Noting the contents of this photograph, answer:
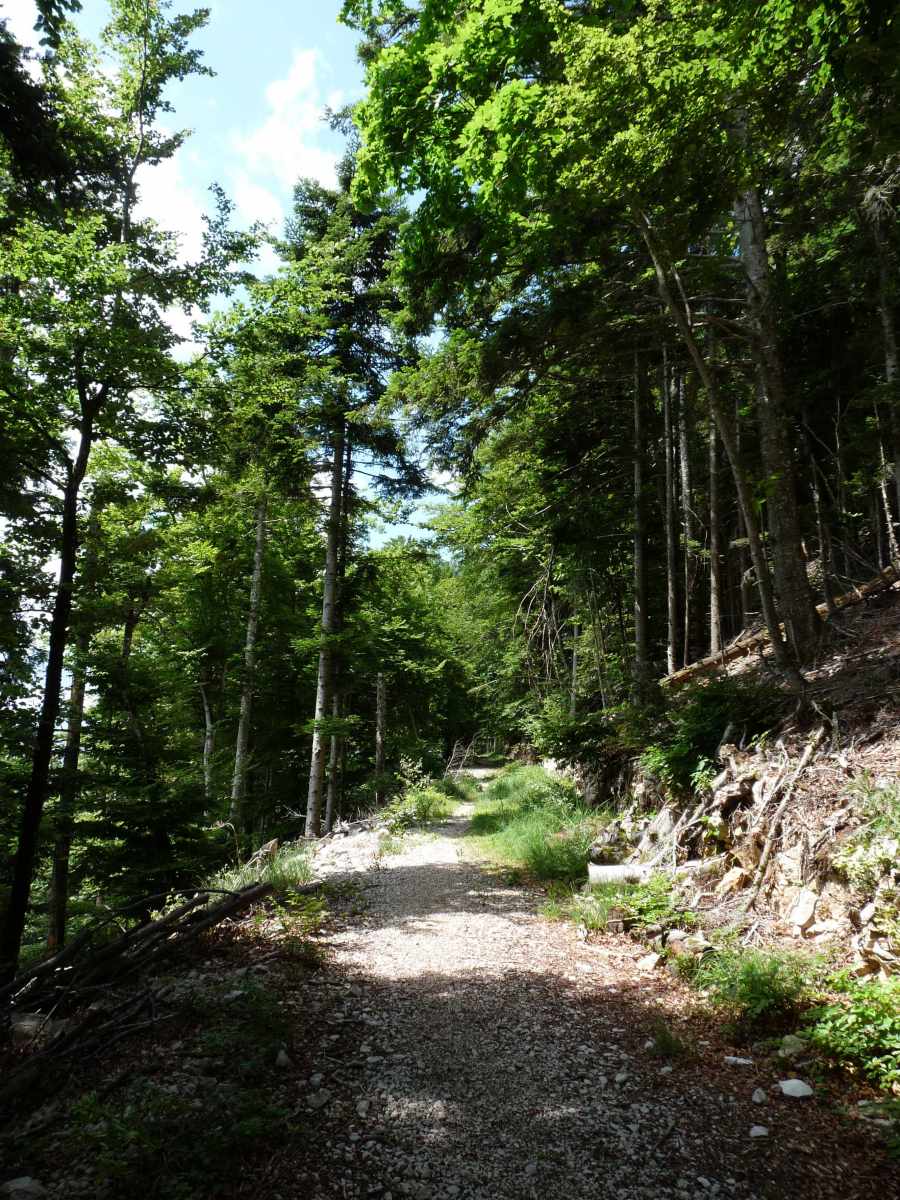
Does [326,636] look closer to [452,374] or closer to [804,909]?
[452,374]

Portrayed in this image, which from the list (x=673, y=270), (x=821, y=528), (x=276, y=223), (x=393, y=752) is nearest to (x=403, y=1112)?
(x=673, y=270)

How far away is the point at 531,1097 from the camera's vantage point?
313 centimetres

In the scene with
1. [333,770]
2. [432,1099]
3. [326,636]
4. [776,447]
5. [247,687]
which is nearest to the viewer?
[432,1099]

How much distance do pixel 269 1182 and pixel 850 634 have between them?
332 inches

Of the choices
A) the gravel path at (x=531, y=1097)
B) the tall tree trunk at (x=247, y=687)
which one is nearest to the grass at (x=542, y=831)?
the gravel path at (x=531, y=1097)

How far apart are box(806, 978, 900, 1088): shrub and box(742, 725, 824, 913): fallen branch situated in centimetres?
138

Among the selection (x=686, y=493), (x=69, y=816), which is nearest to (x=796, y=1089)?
(x=69, y=816)

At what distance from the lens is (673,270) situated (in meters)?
6.49

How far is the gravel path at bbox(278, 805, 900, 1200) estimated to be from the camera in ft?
8.17

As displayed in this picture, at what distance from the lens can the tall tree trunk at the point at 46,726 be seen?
17.2 feet

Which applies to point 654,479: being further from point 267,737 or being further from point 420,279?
point 267,737

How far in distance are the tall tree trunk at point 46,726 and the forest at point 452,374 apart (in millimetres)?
44

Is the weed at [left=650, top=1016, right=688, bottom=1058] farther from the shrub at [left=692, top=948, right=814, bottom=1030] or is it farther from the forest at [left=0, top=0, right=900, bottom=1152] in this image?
the forest at [left=0, top=0, right=900, bottom=1152]

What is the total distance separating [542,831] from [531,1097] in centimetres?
625
